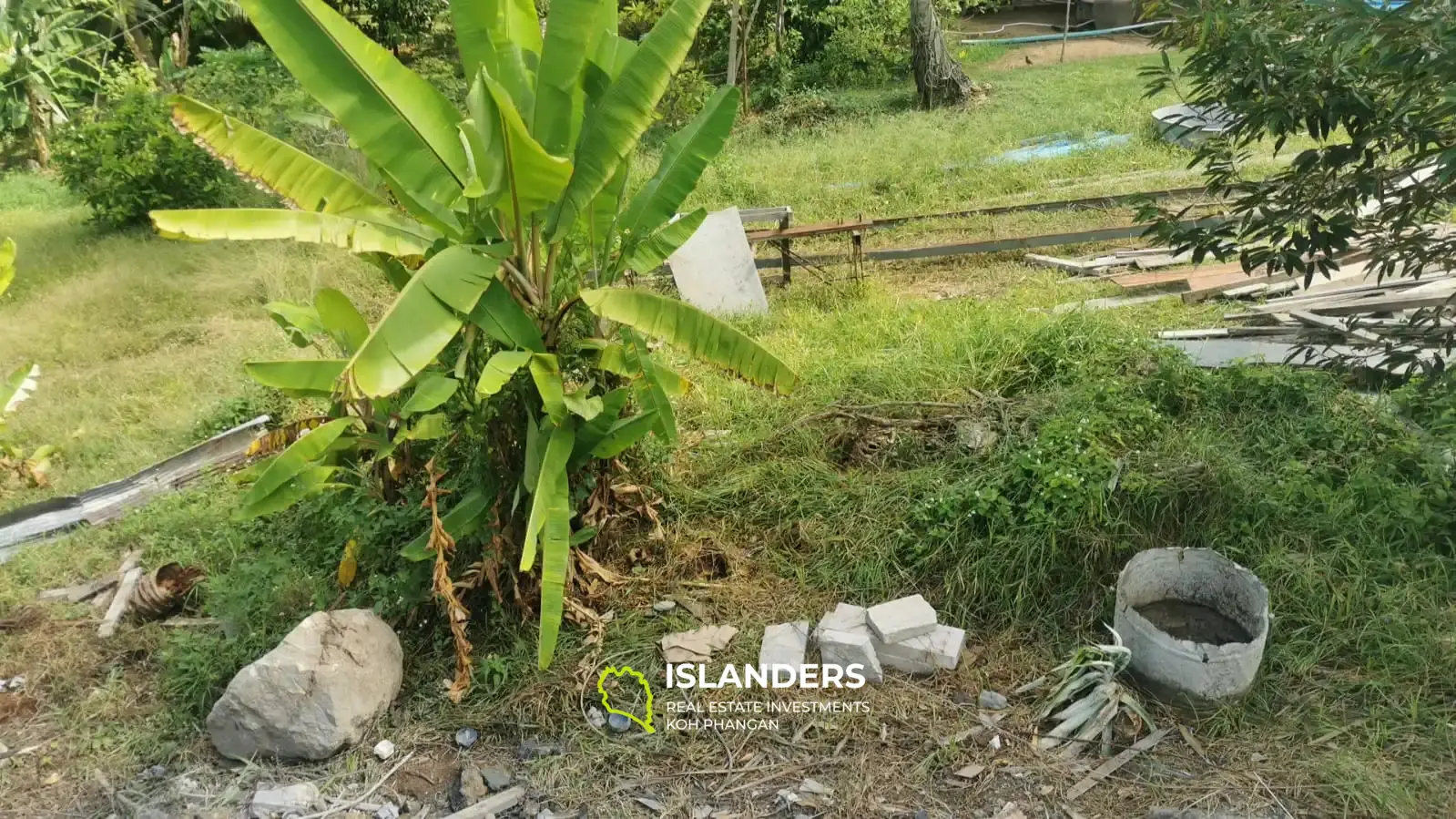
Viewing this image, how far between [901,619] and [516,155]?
222 cm

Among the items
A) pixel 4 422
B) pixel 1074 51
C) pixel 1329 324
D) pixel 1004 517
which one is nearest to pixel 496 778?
pixel 1004 517

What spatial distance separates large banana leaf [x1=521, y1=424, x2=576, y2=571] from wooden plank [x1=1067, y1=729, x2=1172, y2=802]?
1.99 meters

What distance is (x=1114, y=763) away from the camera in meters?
3.09

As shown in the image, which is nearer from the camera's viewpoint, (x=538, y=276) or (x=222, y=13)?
(x=538, y=276)

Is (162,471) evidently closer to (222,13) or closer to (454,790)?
(454,790)

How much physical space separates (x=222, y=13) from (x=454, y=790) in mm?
15289

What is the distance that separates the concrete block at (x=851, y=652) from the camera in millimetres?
3453

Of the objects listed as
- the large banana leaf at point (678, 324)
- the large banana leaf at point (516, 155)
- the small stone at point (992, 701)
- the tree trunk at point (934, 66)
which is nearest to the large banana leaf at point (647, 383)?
Answer: the large banana leaf at point (678, 324)

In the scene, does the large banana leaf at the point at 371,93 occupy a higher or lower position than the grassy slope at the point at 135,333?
higher

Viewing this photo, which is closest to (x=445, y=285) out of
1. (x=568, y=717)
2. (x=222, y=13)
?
(x=568, y=717)

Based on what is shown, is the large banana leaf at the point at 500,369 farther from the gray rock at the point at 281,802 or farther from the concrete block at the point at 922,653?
the concrete block at the point at 922,653

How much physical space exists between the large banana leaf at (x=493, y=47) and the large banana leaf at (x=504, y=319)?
2.25 ft

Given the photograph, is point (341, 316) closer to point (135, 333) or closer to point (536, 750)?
point (536, 750)

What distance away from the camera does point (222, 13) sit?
47.3 feet
